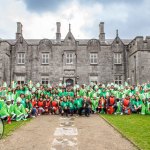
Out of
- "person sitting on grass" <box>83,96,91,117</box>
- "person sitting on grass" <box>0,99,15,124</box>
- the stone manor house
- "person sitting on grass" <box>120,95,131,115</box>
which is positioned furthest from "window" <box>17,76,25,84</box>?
"person sitting on grass" <box>0,99,15,124</box>

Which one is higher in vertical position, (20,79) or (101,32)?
(101,32)

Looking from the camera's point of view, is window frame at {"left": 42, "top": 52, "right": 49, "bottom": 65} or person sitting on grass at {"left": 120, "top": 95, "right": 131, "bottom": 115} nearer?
person sitting on grass at {"left": 120, "top": 95, "right": 131, "bottom": 115}

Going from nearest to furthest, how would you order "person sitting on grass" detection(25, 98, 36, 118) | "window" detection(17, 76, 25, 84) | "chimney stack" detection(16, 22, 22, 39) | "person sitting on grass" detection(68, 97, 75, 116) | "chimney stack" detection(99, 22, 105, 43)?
1. "person sitting on grass" detection(25, 98, 36, 118)
2. "person sitting on grass" detection(68, 97, 75, 116)
3. "window" detection(17, 76, 25, 84)
4. "chimney stack" detection(99, 22, 105, 43)
5. "chimney stack" detection(16, 22, 22, 39)

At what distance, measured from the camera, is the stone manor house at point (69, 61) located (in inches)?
1516

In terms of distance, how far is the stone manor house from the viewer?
126 ft

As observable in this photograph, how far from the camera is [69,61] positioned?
38656 mm

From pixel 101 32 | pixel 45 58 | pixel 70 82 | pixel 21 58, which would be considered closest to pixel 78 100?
pixel 70 82

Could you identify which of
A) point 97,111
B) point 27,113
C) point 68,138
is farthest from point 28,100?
Result: point 68,138

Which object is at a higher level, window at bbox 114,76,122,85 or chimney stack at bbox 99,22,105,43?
chimney stack at bbox 99,22,105,43

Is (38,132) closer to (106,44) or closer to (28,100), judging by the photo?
(28,100)

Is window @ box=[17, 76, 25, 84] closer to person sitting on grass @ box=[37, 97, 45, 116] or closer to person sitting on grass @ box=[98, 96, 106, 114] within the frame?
person sitting on grass @ box=[37, 97, 45, 116]

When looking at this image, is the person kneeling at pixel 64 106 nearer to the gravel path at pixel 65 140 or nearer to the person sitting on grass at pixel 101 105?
the person sitting on grass at pixel 101 105

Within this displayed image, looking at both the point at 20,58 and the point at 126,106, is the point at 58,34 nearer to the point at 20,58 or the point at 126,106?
the point at 20,58

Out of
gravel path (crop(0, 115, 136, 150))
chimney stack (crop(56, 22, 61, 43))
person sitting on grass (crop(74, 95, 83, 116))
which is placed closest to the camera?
gravel path (crop(0, 115, 136, 150))
